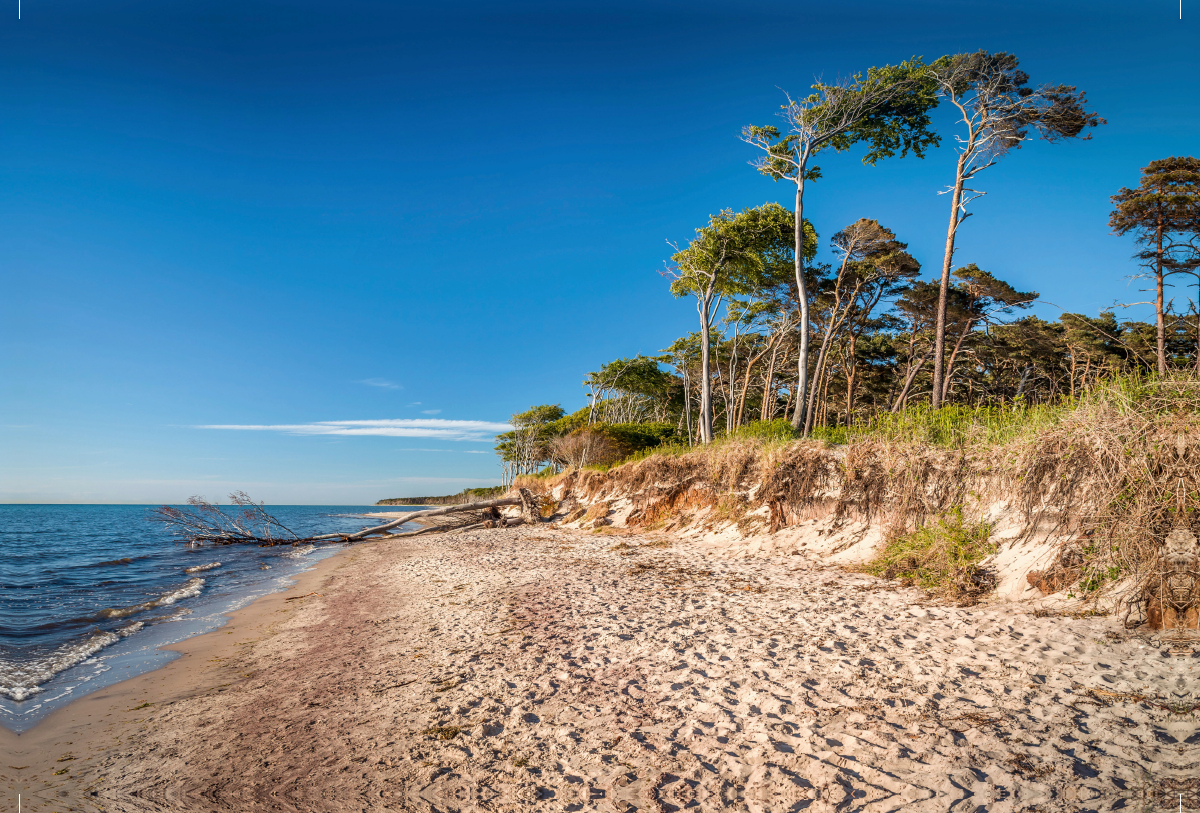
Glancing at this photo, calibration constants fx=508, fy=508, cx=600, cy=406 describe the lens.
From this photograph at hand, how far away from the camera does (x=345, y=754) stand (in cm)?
359

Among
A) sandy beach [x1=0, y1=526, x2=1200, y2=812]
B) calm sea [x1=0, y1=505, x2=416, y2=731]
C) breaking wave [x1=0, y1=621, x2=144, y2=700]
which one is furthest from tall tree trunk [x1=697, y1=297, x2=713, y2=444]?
breaking wave [x1=0, y1=621, x2=144, y2=700]

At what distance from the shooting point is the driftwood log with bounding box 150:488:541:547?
1705 centimetres

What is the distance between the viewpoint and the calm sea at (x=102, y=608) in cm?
620

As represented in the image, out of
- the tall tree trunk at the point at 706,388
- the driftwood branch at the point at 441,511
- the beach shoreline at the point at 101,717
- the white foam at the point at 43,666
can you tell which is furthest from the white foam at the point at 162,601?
the tall tree trunk at the point at 706,388

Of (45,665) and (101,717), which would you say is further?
(45,665)

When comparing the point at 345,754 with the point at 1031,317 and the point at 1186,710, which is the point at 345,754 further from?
the point at 1031,317

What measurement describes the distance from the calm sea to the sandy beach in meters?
0.89

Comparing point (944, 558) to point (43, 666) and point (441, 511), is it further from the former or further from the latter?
point (441, 511)

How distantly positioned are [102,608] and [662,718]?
40.3 ft

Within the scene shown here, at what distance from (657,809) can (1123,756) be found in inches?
104

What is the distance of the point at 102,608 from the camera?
10086 millimetres

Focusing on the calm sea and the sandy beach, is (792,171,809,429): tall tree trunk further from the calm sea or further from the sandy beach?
the calm sea

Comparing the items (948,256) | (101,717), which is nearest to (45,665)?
(101,717)

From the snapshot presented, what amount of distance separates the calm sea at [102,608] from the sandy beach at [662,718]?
0.89 m
